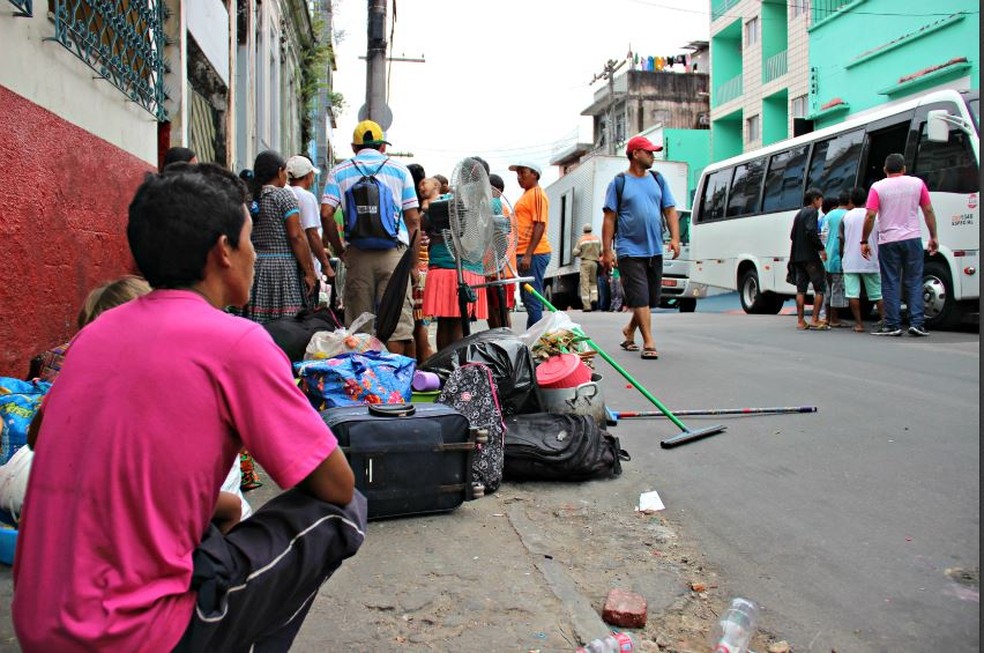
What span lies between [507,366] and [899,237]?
7.07 m

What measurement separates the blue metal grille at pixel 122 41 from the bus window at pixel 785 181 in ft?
37.1

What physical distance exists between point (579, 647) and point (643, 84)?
162 feet

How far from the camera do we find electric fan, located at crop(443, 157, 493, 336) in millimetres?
5781

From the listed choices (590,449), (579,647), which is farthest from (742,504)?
(579,647)

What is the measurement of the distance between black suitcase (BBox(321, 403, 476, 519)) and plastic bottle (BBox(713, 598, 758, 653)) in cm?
138

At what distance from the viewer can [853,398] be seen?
20.8 ft

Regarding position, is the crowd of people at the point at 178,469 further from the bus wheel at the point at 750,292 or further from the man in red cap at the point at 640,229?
the bus wheel at the point at 750,292

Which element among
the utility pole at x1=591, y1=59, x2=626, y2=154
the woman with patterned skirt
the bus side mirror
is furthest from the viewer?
the utility pole at x1=591, y1=59, x2=626, y2=154

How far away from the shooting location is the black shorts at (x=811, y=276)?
12.1 meters

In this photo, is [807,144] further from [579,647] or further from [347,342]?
[579,647]

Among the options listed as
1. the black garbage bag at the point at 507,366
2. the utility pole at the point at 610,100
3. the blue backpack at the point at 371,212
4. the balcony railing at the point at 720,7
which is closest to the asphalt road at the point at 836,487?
the black garbage bag at the point at 507,366

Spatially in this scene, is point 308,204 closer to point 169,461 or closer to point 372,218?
point 372,218

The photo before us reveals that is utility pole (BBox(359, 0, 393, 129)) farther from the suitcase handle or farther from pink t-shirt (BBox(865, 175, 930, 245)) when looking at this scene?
the suitcase handle

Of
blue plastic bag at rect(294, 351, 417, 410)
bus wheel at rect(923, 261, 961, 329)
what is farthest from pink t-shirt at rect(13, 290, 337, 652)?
bus wheel at rect(923, 261, 961, 329)
